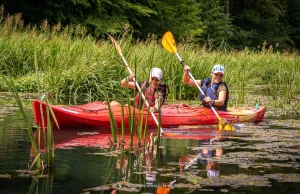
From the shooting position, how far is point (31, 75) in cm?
1380

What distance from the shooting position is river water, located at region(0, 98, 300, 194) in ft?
17.2

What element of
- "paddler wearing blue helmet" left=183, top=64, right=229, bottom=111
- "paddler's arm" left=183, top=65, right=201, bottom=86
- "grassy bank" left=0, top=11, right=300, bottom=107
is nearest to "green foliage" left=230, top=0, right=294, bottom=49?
"grassy bank" left=0, top=11, right=300, bottom=107

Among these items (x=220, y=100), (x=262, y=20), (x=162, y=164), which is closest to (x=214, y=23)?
(x=262, y=20)

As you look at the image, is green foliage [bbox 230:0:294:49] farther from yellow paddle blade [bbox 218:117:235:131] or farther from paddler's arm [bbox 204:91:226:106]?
yellow paddle blade [bbox 218:117:235:131]

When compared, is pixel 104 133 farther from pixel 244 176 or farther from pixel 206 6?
pixel 206 6

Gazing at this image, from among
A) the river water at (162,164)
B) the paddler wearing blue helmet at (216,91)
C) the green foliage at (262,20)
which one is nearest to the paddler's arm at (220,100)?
the paddler wearing blue helmet at (216,91)

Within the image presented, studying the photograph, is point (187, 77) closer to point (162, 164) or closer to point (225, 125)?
point (225, 125)

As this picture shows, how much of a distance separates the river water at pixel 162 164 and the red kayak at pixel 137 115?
0.26 meters

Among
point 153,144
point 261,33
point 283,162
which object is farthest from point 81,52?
point 261,33

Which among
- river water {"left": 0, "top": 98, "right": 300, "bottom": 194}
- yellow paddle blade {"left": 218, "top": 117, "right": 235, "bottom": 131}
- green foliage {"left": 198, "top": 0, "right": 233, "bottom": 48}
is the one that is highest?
green foliage {"left": 198, "top": 0, "right": 233, "bottom": 48}

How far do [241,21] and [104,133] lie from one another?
33497mm

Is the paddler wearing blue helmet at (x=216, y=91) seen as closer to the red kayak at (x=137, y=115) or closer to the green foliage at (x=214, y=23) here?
the red kayak at (x=137, y=115)

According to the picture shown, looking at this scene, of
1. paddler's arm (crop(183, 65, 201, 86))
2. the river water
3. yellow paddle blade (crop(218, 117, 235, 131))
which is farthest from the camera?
paddler's arm (crop(183, 65, 201, 86))

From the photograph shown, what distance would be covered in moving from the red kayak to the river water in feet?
0.87
